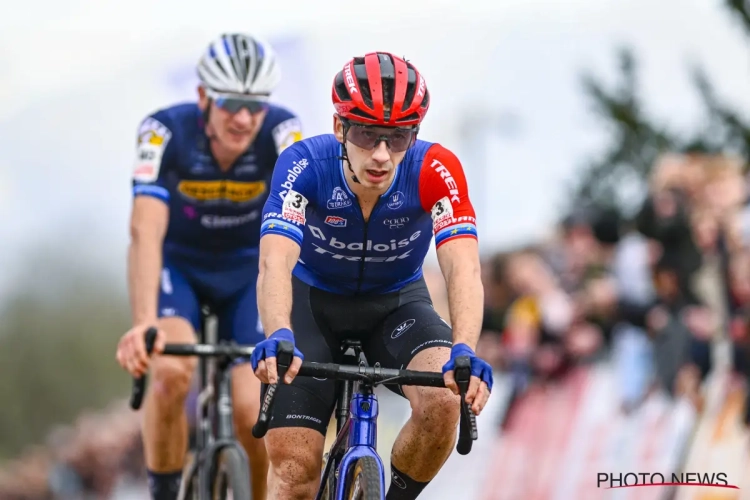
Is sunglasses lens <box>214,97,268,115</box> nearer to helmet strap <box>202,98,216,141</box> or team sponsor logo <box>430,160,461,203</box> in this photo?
helmet strap <box>202,98,216,141</box>

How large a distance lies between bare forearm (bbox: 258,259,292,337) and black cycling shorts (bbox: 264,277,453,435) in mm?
491

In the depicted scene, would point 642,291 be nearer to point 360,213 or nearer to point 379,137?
point 360,213

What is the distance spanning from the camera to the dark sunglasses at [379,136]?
5141mm

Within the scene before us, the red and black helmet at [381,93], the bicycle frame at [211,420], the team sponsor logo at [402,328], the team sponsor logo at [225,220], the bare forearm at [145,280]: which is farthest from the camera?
the team sponsor logo at [225,220]

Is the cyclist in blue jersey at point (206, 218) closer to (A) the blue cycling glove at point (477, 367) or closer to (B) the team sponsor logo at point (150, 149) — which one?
(B) the team sponsor logo at point (150, 149)

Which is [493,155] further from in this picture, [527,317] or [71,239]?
[71,239]

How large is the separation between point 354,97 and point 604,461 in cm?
518

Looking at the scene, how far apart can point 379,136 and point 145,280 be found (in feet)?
6.93

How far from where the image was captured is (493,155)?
36.3ft

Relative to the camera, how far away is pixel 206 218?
24.5 feet

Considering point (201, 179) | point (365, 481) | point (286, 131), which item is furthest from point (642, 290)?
point (365, 481)

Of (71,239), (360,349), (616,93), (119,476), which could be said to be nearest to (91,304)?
(71,239)

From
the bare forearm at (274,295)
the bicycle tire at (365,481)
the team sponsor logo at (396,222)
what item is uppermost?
the team sponsor logo at (396,222)
